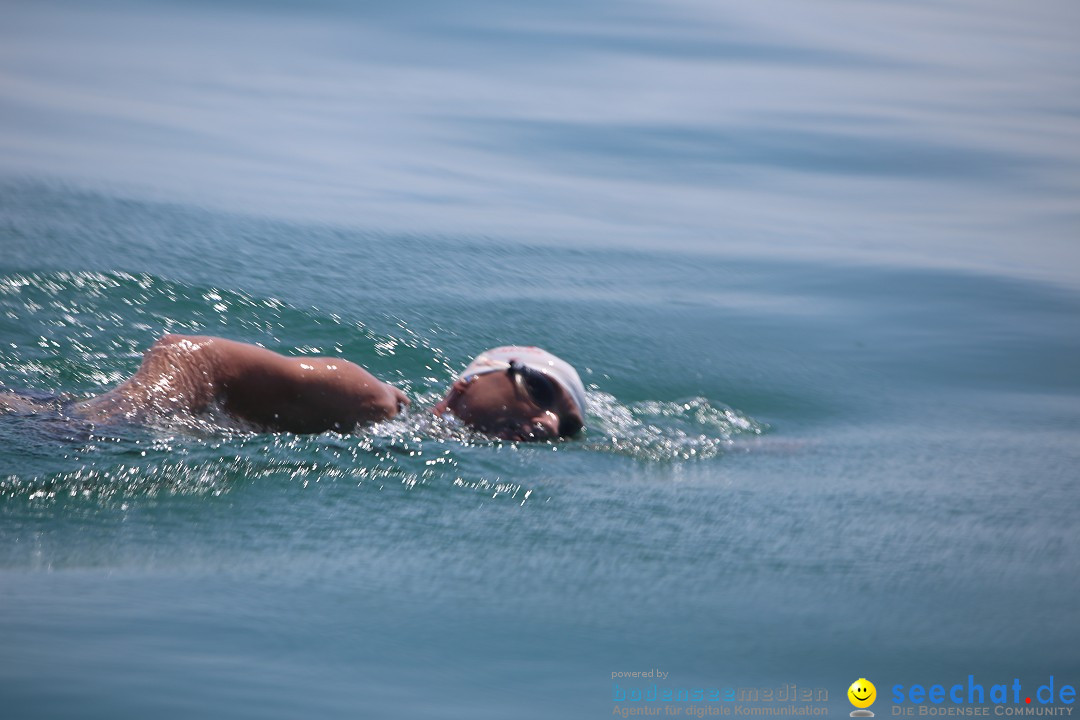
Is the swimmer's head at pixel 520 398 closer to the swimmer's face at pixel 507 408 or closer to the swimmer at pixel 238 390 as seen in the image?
the swimmer's face at pixel 507 408

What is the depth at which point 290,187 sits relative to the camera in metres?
8.01

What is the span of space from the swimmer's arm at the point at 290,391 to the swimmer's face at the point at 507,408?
0.32 meters

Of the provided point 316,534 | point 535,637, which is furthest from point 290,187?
point 535,637

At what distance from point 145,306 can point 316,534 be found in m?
2.47

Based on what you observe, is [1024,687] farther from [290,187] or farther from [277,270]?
[290,187]

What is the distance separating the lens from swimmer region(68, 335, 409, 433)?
12.9 ft

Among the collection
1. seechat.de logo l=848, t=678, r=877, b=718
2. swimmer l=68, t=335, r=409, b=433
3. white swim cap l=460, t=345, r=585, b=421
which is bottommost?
seechat.de logo l=848, t=678, r=877, b=718

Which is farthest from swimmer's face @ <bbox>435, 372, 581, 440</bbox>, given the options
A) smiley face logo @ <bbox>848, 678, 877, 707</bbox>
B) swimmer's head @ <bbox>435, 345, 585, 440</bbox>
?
smiley face logo @ <bbox>848, 678, 877, 707</bbox>

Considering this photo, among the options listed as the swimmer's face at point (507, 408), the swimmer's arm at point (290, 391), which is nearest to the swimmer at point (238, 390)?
the swimmer's arm at point (290, 391)

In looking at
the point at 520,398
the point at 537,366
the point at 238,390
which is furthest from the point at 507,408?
the point at 238,390

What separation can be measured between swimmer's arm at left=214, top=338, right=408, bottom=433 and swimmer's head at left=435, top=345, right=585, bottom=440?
13.2 inches

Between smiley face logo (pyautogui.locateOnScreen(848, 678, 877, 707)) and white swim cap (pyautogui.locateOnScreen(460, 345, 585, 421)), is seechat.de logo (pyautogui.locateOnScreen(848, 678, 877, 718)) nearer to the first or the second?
smiley face logo (pyautogui.locateOnScreen(848, 678, 877, 707))

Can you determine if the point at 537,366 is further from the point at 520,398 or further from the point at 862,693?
the point at 862,693

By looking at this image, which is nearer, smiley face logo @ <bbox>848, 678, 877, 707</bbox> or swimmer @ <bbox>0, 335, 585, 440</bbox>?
smiley face logo @ <bbox>848, 678, 877, 707</bbox>
